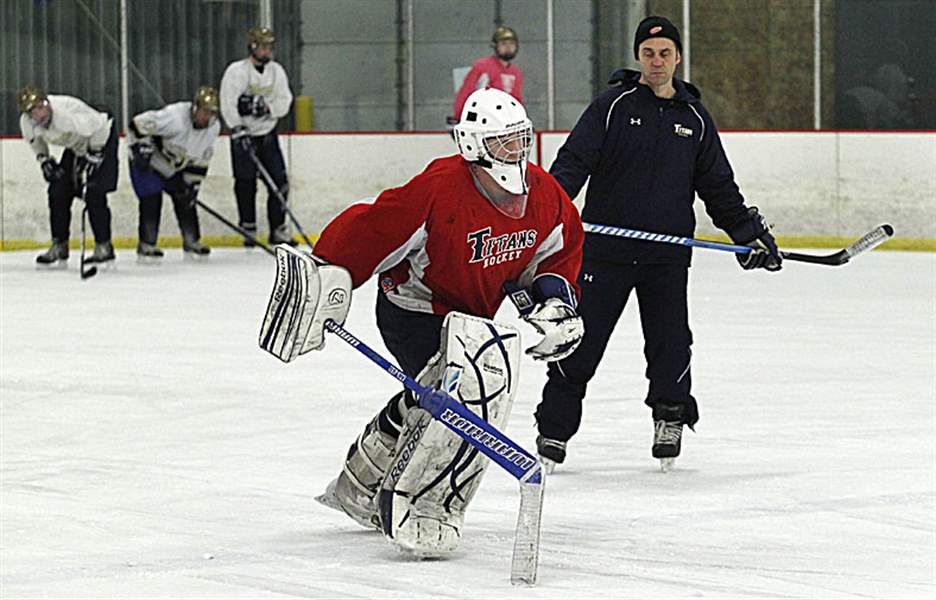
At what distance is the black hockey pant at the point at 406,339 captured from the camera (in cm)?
370

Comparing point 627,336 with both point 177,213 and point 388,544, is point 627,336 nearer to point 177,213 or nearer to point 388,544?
point 388,544

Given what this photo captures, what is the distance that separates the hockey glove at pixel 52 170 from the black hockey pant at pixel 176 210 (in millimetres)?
547

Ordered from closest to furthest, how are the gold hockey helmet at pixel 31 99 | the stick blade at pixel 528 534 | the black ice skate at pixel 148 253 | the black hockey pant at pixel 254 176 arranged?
1. the stick blade at pixel 528 534
2. the gold hockey helmet at pixel 31 99
3. the black ice skate at pixel 148 253
4. the black hockey pant at pixel 254 176

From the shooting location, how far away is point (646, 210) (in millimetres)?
4609

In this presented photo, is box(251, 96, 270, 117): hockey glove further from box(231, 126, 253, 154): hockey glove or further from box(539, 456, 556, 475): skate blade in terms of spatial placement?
box(539, 456, 556, 475): skate blade

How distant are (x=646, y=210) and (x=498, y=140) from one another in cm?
116

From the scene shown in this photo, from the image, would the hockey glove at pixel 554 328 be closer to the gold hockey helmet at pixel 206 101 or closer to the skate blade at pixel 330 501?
the skate blade at pixel 330 501

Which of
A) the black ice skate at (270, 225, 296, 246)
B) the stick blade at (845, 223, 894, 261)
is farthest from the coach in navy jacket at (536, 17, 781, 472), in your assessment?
the black ice skate at (270, 225, 296, 246)

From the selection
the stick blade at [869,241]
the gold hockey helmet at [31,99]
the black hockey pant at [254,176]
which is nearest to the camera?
the stick blade at [869,241]

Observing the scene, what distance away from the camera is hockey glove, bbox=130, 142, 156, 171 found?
34.8 feet

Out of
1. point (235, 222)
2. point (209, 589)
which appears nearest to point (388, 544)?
point (209, 589)

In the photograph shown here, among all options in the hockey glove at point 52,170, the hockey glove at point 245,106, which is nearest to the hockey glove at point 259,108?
the hockey glove at point 245,106

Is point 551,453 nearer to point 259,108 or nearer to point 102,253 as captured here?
point 102,253

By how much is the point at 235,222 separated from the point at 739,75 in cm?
376
